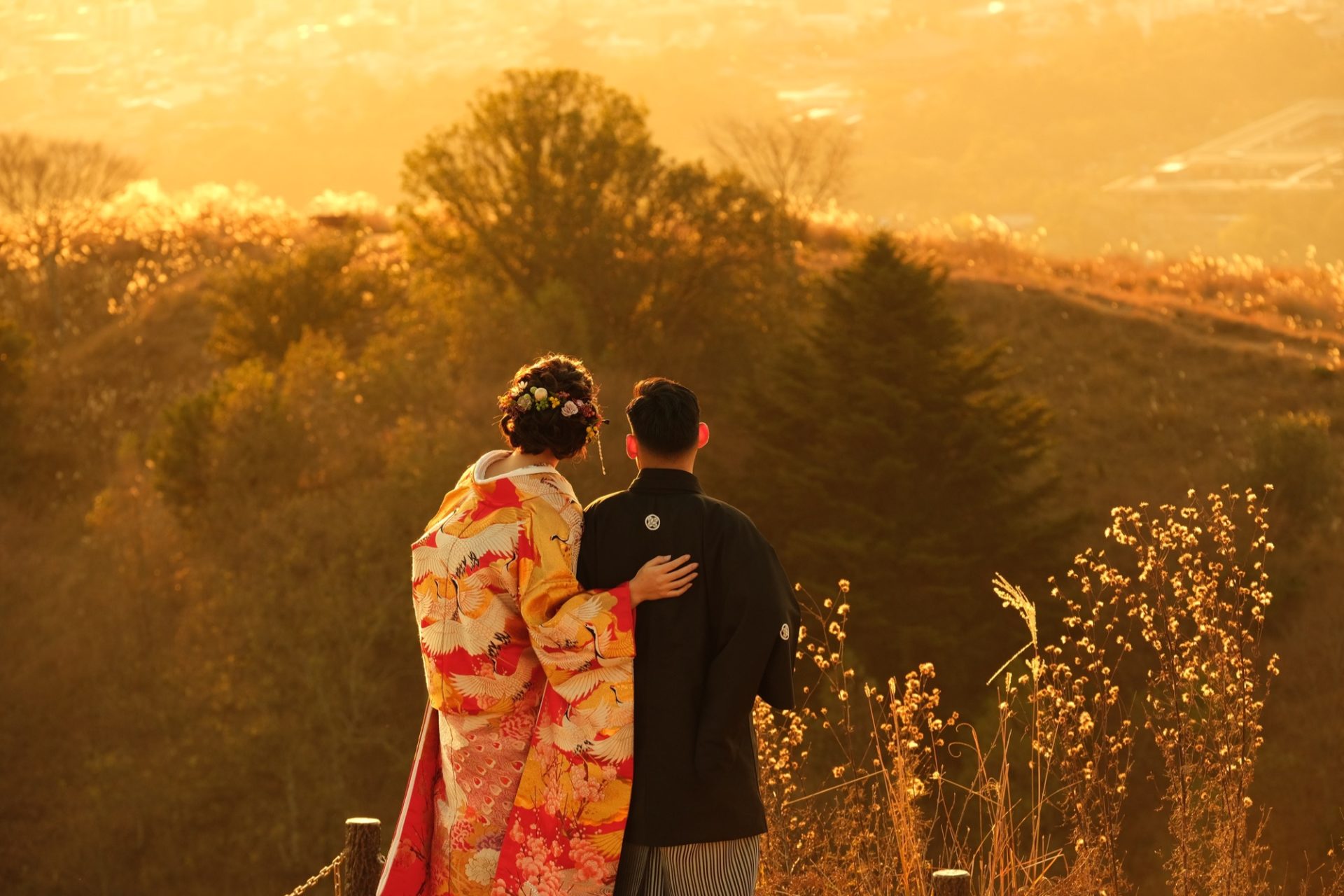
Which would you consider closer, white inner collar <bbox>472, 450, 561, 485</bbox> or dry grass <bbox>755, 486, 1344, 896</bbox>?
white inner collar <bbox>472, 450, 561, 485</bbox>

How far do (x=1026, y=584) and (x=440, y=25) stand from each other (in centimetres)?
12135

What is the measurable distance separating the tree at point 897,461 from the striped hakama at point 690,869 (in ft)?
54.6

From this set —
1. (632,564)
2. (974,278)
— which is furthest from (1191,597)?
(974,278)

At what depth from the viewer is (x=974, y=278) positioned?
34062mm

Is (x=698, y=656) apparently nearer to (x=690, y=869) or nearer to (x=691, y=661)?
(x=691, y=661)

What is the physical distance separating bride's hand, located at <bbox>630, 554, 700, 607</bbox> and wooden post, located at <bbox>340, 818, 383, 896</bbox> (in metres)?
1.64

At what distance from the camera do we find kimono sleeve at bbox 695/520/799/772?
3.92 meters

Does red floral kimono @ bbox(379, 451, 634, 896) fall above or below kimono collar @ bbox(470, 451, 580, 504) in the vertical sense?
below

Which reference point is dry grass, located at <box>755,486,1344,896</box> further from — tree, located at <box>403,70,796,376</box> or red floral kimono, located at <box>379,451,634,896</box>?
tree, located at <box>403,70,796,376</box>

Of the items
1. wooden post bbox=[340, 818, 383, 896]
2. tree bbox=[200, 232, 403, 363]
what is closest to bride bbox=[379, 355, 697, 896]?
wooden post bbox=[340, 818, 383, 896]

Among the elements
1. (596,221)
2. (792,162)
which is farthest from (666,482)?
(792,162)

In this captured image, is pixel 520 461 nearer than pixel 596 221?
Yes

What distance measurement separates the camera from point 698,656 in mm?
4016

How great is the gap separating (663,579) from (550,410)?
643 mm
